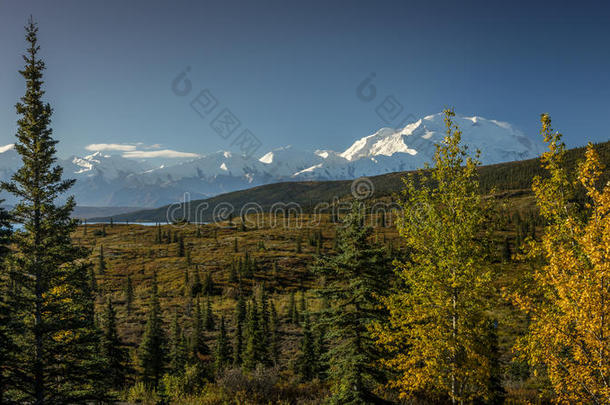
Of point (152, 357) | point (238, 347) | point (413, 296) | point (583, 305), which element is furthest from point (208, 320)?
point (583, 305)

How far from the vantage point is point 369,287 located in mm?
15125

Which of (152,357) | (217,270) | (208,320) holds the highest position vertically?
(152,357)

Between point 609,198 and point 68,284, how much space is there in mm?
22846

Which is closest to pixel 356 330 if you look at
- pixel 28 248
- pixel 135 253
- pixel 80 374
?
pixel 80 374

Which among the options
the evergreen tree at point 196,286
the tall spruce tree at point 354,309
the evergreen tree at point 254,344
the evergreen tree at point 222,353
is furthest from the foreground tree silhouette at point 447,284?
the evergreen tree at point 196,286

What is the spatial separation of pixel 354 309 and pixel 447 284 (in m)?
4.76

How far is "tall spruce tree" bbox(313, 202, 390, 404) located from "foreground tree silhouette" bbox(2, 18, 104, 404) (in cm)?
1236

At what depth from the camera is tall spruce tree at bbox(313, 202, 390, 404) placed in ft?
49.2

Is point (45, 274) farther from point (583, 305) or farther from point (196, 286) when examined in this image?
point (196, 286)

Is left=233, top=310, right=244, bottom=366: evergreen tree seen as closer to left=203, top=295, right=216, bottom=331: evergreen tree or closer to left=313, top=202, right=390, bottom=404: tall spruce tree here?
left=203, top=295, right=216, bottom=331: evergreen tree

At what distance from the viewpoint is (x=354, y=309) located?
50.4 feet

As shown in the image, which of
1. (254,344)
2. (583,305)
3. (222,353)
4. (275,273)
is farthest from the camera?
(275,273)

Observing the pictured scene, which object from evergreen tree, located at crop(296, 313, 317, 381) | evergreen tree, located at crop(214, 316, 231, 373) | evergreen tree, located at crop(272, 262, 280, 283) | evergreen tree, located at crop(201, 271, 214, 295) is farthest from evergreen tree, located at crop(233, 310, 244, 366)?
evergreen tree, located at crop(272, 262, 280, 283)

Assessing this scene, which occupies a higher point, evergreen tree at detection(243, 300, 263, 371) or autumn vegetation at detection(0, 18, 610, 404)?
autumn vegetation at detection(0, 18, 610, 404)
